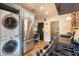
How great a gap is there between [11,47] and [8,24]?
43cm

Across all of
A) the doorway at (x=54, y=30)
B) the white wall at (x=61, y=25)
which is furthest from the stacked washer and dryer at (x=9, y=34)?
the doorway at (x=54, y=30)

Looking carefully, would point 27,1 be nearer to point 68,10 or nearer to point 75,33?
point 68,10

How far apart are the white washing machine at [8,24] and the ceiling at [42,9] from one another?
0.98 feet

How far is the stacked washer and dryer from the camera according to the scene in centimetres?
185

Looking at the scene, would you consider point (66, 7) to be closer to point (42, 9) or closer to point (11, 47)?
point (42, 9)

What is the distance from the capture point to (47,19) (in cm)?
209

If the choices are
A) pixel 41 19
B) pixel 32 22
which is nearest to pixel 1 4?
pixel 32 22

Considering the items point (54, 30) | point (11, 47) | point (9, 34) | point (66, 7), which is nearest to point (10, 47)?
point (11, 47)

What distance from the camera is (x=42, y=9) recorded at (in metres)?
2.04

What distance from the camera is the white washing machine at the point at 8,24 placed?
1.85 meters

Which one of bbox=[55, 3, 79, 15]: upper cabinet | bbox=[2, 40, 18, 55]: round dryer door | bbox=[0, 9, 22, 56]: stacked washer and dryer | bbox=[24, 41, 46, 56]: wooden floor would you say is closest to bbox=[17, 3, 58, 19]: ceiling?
bbox=[55, 3, 79, 15]: upper cabinet

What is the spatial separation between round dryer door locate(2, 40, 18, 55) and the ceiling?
2.07 feet

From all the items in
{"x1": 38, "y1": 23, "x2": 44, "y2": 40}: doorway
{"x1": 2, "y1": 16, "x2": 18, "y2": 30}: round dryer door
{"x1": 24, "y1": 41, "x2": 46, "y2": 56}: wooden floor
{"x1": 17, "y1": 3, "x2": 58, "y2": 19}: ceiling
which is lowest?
{"x1": 24, "y1": 41, "x2": 46, "y2": 56}: wooden floor

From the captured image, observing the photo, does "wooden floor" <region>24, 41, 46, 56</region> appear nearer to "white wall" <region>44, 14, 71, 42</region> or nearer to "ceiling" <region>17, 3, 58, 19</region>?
"white wall" <region>44, 14, 71, 42</region>
